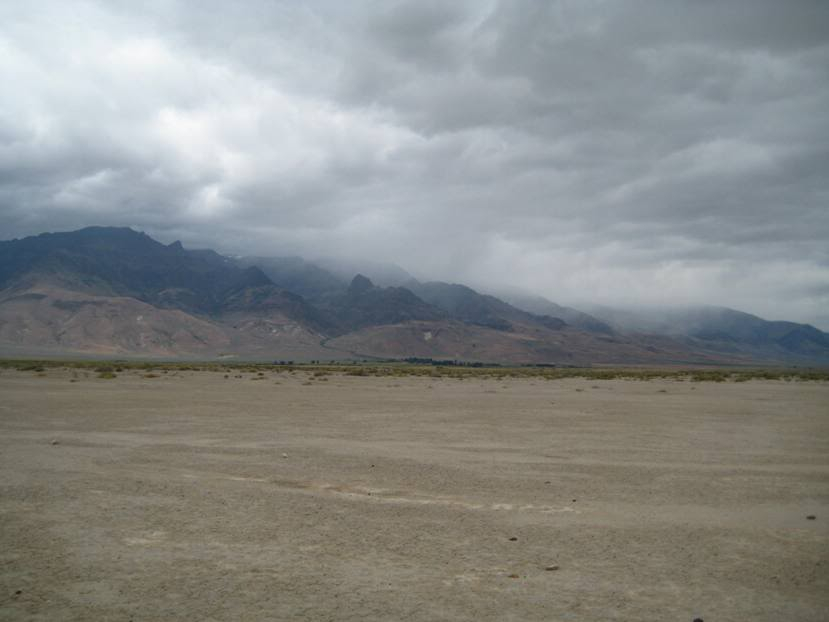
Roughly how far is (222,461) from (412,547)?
8363mm

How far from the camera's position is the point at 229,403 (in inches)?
1302

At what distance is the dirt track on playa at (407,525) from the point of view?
23.5 ft

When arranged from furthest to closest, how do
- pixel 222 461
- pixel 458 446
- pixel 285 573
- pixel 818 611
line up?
pixel 458 446 < pixel 222 461 < pixel 285 573 < pixel 818 611

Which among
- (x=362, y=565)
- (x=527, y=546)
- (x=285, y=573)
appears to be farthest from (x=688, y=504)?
(x=285, y=573)

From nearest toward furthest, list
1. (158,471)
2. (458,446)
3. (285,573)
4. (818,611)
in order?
1. (818,611)
2. (285,573)
3. (158,471)
4. (458,446)

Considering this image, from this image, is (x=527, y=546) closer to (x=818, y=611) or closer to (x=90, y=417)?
(x=818, y=611)

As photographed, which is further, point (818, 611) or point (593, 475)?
point (593, 475)

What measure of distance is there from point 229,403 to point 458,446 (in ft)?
60.2

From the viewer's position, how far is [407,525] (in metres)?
10.2

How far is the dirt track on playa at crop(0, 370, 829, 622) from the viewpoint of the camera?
7.16 metres

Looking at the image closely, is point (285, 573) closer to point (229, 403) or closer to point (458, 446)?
point (458, 446)

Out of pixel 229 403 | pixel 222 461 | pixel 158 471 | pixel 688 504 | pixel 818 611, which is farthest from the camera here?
pixel 229 403

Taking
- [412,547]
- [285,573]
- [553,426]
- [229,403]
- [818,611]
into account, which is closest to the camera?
[818,611]

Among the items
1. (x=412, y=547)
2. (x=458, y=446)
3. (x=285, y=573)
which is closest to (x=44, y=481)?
(x=285, y=573)
